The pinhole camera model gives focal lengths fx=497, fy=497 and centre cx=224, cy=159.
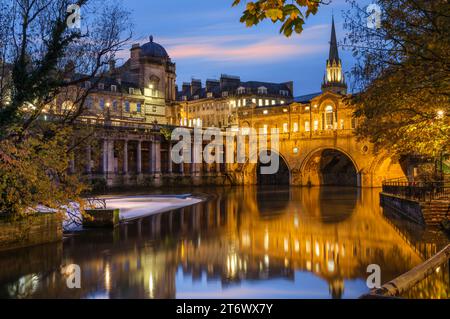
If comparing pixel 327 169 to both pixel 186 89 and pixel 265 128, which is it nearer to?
pixel 265 128

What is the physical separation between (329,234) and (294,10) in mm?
17519

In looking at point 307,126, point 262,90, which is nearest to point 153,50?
point 262,90

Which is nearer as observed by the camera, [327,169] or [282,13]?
[282,13]

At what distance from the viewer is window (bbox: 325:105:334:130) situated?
7556 centimetres

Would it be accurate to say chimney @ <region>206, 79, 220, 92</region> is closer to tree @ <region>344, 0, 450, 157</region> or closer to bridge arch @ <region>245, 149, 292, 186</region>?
bridge arch @ <region>245, 149, 292, 186</region>

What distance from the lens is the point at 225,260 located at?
17.0 meters

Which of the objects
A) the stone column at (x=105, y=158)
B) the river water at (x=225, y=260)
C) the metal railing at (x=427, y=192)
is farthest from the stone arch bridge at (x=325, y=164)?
the river water at (x=225, y=260)

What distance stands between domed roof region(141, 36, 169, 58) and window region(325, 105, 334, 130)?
3390cm

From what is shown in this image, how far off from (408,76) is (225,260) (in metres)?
9.35

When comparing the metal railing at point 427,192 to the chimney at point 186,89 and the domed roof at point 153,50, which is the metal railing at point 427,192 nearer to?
the domed roof at point 153,50

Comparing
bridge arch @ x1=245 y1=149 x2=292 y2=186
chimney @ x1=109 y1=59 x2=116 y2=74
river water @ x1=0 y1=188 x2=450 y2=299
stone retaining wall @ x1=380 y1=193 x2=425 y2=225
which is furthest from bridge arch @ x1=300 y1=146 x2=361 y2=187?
chimney @ x1=109 y1=59 x2=116 y2=74

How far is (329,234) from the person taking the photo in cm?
2330
